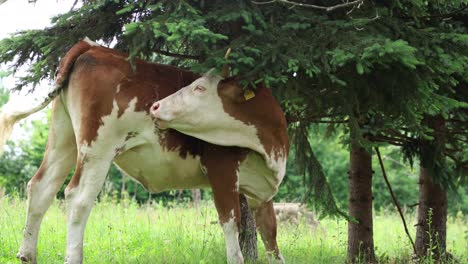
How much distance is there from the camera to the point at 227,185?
17.2 feet

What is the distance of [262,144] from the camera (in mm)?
5316

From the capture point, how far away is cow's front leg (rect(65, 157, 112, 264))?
509 cm

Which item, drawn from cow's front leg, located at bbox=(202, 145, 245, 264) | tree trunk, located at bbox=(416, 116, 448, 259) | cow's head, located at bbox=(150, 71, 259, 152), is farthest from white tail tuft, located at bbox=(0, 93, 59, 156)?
tree trunk, located at bbox=(416, 116, 448, 259)

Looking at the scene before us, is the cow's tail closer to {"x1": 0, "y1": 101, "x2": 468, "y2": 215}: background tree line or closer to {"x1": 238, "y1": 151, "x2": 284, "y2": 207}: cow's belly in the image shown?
{"x1": 238, "y1": 151, "x2": 284, "y2": 207}: cow's belly

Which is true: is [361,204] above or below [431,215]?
above

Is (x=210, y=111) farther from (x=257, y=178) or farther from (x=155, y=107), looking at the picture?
(x=257, y=178)

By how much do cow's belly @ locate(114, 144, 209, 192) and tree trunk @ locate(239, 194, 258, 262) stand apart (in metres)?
1.28

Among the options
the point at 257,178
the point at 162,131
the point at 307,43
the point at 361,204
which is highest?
the point at 307,43

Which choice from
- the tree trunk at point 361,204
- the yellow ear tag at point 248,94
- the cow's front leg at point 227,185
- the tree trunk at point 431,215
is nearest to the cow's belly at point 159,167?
the cow's front leg at point 227,185

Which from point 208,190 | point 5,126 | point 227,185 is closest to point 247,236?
point 227,185

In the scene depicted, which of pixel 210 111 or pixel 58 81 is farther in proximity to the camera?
pixel 58 81

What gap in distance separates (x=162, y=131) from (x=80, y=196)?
32.2 inches

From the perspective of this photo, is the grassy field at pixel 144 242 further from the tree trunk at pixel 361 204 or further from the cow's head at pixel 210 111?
the cow's head at pixel 210 111

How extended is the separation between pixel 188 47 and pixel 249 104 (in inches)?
64.6
